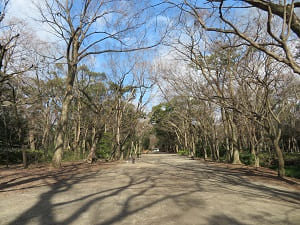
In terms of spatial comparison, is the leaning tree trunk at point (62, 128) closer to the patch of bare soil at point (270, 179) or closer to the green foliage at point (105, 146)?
the patch of bare soil at point (270, 179)

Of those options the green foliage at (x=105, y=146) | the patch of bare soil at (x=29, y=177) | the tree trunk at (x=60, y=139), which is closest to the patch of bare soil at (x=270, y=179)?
the patch of bare soil at (x=29, y=177)

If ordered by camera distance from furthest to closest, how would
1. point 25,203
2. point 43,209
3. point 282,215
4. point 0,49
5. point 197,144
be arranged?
point 197,144 < point 0,49 < point 25,203 < point 43,209 < point 282,215

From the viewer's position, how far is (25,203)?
16.6 ft

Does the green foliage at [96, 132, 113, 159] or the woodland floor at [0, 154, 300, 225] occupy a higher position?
the green foliage at [96, 132, 113, 159]

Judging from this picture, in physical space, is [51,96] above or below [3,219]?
above

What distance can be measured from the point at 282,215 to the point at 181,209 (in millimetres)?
1838

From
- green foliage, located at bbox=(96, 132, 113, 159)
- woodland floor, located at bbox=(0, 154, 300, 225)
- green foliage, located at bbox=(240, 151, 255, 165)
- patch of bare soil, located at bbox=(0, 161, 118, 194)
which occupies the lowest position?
woodland floor, located at bbox=(0, 154, 300, 225)

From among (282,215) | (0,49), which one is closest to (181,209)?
(282,215)

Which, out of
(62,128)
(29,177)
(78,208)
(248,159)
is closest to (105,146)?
(62,128)

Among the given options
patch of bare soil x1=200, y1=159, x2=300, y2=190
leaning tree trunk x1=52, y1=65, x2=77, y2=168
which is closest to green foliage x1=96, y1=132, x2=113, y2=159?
leaning tree trunk x1=52, y1=65, x2=77, y2=168

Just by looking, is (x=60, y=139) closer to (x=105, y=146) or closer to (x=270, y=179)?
(x=270, y=179)

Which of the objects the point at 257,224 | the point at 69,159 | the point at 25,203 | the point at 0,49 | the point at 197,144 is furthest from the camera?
the point at 197,144

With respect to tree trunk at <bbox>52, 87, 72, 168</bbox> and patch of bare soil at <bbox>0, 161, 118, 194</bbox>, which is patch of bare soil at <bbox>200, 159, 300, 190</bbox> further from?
tree trunk at <bbox>52, 87, 72, 168</bbox>

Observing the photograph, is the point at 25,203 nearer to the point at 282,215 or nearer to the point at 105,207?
the point at 105,207
